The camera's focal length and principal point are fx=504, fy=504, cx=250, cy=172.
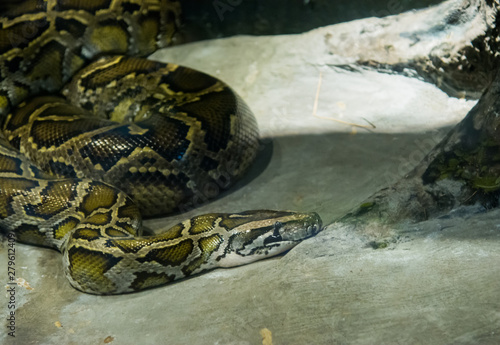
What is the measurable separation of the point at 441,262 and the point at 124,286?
2476 millimetres

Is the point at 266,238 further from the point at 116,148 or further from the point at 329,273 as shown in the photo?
the point at 116,148

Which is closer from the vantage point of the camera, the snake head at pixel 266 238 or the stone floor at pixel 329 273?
the stone floor at pixel 329 273

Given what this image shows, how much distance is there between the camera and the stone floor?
9.61 ft

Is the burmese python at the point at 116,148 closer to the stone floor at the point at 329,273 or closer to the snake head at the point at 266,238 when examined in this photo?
the snake head at the point at 266,238

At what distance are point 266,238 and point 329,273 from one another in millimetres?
1036

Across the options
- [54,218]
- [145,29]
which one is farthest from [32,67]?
[54,218]

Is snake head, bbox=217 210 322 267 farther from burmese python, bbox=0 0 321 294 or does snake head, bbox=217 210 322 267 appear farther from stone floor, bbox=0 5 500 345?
stone floor, bbox=0 5 500 345

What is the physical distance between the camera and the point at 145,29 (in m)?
6.85

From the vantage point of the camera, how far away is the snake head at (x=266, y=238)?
4.34m

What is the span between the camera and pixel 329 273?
343 centimetres

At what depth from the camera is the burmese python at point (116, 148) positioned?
432 centimetres

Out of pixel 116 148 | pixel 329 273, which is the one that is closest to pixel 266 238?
pixel 329 273

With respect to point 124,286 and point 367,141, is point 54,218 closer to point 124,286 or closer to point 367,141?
point 124,286

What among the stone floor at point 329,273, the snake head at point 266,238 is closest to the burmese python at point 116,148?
the snake head at point 266,238
